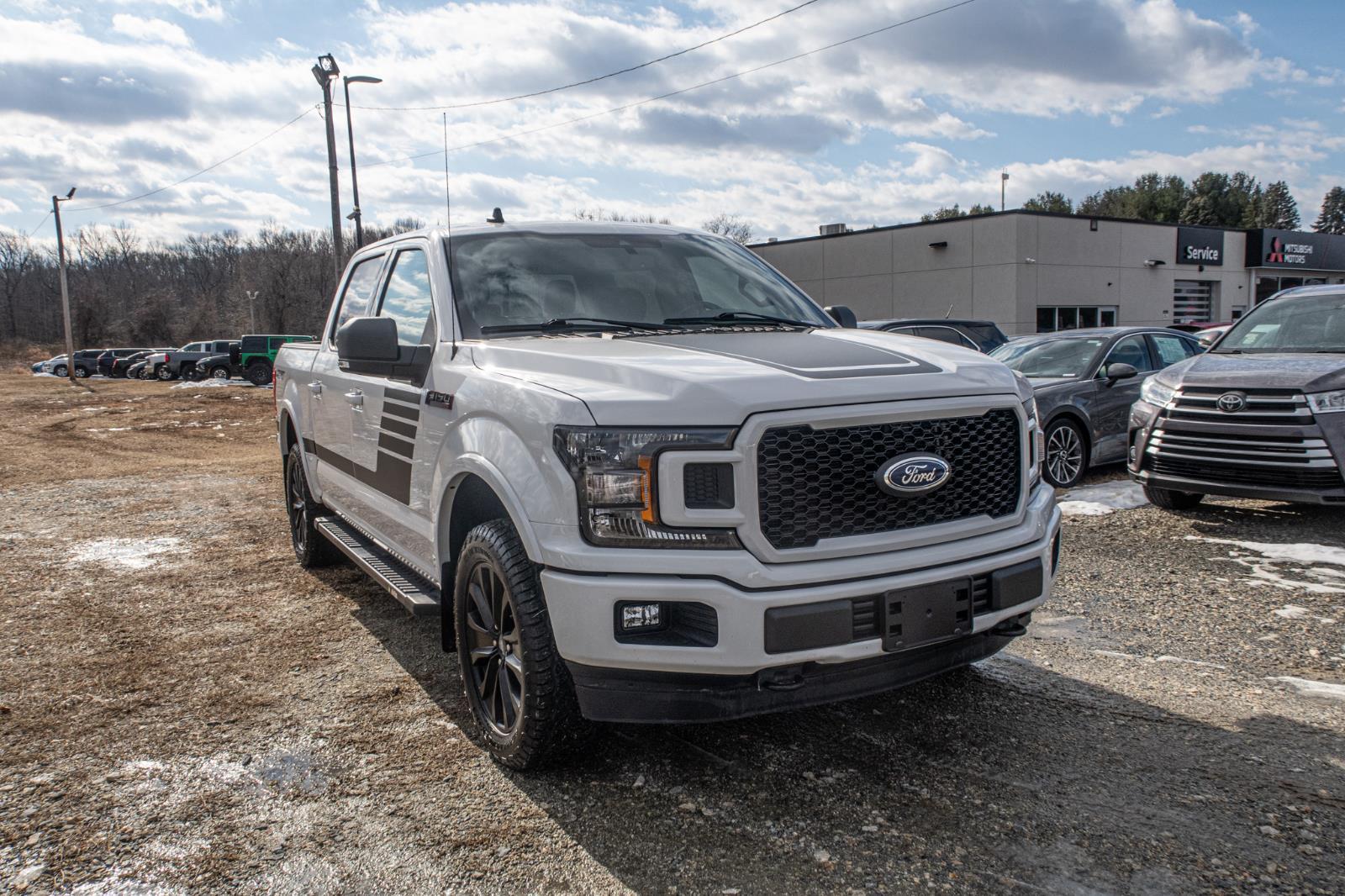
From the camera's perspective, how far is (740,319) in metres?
4.25

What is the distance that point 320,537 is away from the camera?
254 inches

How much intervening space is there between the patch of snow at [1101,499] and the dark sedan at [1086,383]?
14.8 inches

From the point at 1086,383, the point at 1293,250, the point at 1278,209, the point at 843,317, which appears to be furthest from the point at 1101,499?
the point at 1278,209

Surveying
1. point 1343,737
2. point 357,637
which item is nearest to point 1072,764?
point 1343,737

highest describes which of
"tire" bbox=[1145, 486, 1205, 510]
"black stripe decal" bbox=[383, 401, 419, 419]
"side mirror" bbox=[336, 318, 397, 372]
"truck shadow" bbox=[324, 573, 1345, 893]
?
"side mirror" bbox=[336, 318, 397, 372]

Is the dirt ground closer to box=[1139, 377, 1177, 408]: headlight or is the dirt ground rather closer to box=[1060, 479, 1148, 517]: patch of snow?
box=[1139, 377, 1177, 408]: headlight

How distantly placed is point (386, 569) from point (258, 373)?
3585 cm

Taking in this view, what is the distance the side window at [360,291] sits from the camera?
17.4 feet

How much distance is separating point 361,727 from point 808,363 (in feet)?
7.52

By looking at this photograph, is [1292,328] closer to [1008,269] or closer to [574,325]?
[574,325]

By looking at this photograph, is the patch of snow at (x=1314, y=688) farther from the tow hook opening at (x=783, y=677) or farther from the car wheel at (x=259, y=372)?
the car wheel at (x=259, y=372)

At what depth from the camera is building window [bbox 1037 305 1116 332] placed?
3525cm

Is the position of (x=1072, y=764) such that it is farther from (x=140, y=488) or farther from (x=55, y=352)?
(x=55, y=352)

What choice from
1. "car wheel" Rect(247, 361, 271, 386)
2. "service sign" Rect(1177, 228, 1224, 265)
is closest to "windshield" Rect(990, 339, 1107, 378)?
"car wheel" Rect(247, 361, 271, 386)
